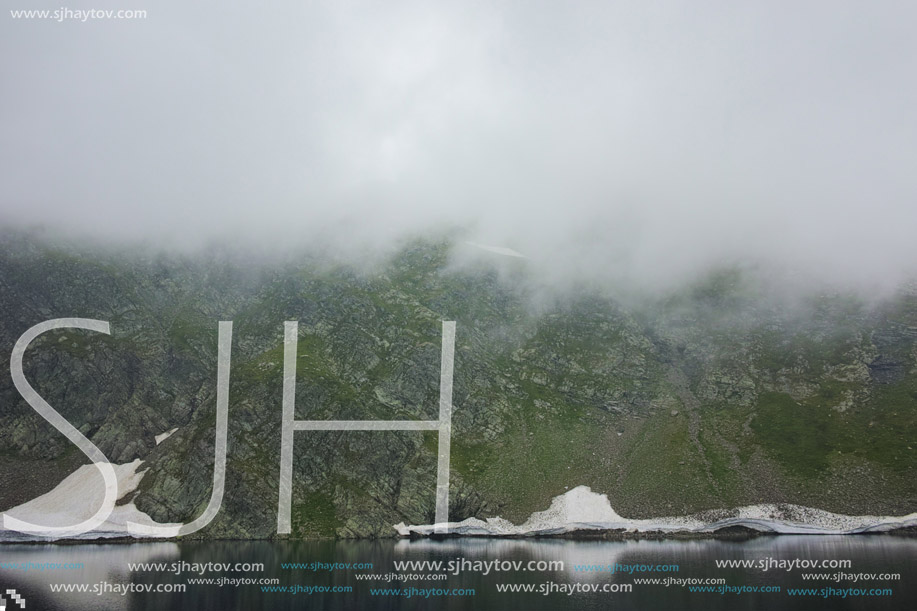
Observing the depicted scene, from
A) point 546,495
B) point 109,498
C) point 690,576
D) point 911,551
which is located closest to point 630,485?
point 546,495

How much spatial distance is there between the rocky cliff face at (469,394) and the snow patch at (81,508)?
3370 millimetres

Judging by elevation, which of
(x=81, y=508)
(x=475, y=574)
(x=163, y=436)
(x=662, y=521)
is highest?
(x=163, y=436)

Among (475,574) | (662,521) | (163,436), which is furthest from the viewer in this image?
(163,436)

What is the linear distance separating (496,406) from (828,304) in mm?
114649

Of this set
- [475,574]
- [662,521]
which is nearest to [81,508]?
[475,574]

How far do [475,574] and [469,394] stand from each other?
309ft

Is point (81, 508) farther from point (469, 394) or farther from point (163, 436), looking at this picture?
point (469, 394)

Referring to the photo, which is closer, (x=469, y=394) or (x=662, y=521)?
(x=662, y=521)

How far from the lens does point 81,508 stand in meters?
118

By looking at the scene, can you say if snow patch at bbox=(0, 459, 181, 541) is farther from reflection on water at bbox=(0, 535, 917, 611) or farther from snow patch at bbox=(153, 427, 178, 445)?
snow patch at bbox=(153, 427, 178, 445)

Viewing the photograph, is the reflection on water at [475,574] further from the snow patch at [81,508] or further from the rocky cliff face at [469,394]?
the rocky cliff face at [469,394]

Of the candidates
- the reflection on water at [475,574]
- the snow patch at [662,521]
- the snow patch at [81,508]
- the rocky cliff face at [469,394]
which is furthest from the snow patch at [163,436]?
the snow patch at [662,521]

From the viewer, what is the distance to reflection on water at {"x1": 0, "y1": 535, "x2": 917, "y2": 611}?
50.5m

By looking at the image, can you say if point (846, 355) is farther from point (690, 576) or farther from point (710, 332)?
point (690, 576)
